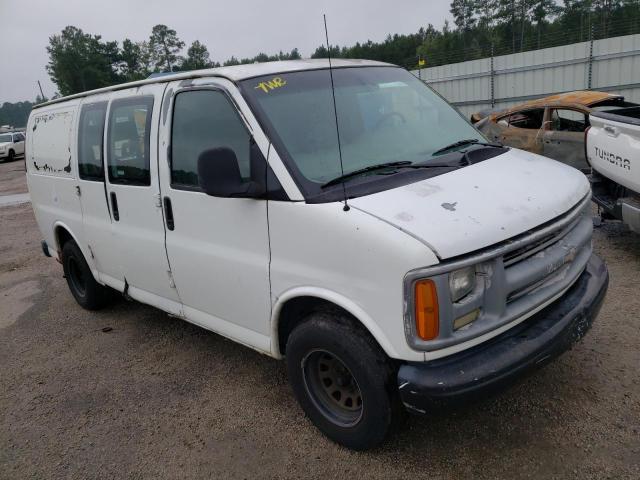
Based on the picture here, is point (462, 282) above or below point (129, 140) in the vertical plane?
below

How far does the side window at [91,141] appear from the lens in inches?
172

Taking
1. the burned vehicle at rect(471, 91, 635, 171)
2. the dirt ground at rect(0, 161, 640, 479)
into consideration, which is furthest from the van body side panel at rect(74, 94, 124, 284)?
the burned vehicle at rect(471, 91, 635, 171)

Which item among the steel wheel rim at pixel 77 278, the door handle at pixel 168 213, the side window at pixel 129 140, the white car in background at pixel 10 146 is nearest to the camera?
the door handle at pixel 168 213

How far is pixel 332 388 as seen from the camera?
305 cm

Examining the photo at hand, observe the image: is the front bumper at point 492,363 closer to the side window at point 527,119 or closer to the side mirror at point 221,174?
the side mirror at point 221,174

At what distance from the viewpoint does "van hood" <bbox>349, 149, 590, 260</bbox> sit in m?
2.38

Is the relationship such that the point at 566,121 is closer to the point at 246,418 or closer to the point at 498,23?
the point at 246,418

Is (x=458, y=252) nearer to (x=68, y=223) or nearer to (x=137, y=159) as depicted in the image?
(x=137, y=159)

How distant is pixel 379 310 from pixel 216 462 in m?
1.39

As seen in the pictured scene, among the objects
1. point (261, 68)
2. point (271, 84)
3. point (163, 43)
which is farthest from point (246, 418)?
point (163, 43)

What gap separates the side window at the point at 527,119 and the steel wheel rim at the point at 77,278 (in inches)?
304

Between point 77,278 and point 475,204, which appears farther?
point 77,278

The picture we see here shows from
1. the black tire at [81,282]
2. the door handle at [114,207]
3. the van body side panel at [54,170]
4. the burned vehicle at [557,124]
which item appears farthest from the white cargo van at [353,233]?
the burned vehicle at [557,124]

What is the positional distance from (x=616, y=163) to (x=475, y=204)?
3243 mm
